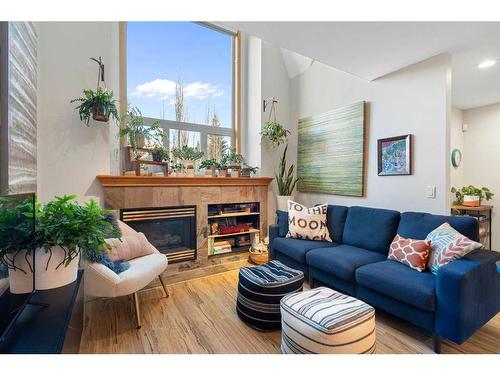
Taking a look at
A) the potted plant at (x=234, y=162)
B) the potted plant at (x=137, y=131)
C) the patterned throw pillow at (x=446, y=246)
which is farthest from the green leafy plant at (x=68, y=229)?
the patterned throw pillow at (x=446, y=246)

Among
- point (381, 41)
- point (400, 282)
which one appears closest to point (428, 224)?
point (400, 282)

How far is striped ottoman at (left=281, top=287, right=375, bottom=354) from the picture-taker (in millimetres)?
1375

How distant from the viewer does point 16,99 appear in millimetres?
1639

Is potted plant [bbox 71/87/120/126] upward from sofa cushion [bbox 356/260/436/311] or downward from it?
upward

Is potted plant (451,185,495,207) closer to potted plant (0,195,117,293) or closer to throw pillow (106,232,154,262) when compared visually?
throw pillow (106,232,154,262)

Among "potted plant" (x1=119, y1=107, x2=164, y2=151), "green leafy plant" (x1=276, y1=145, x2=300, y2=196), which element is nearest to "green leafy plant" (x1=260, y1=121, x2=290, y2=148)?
"green leafy plant" (x1=276, y1=145, x2=300, y2=196)

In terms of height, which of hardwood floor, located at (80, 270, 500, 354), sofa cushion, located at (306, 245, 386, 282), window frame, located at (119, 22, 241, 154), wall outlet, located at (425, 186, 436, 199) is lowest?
hardwood floor, located at (80, 270, 500, 354)

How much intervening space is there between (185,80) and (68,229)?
277 cm

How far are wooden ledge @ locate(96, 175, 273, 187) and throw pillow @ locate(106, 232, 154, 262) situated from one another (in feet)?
2.09

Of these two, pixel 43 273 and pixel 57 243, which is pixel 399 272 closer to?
pixel 57 243

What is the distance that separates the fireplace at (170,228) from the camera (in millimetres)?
2920

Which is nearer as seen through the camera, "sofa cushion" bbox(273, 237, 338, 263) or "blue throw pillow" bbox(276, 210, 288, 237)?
"sofa cushion" bbox(273, 237, 338, 263)
